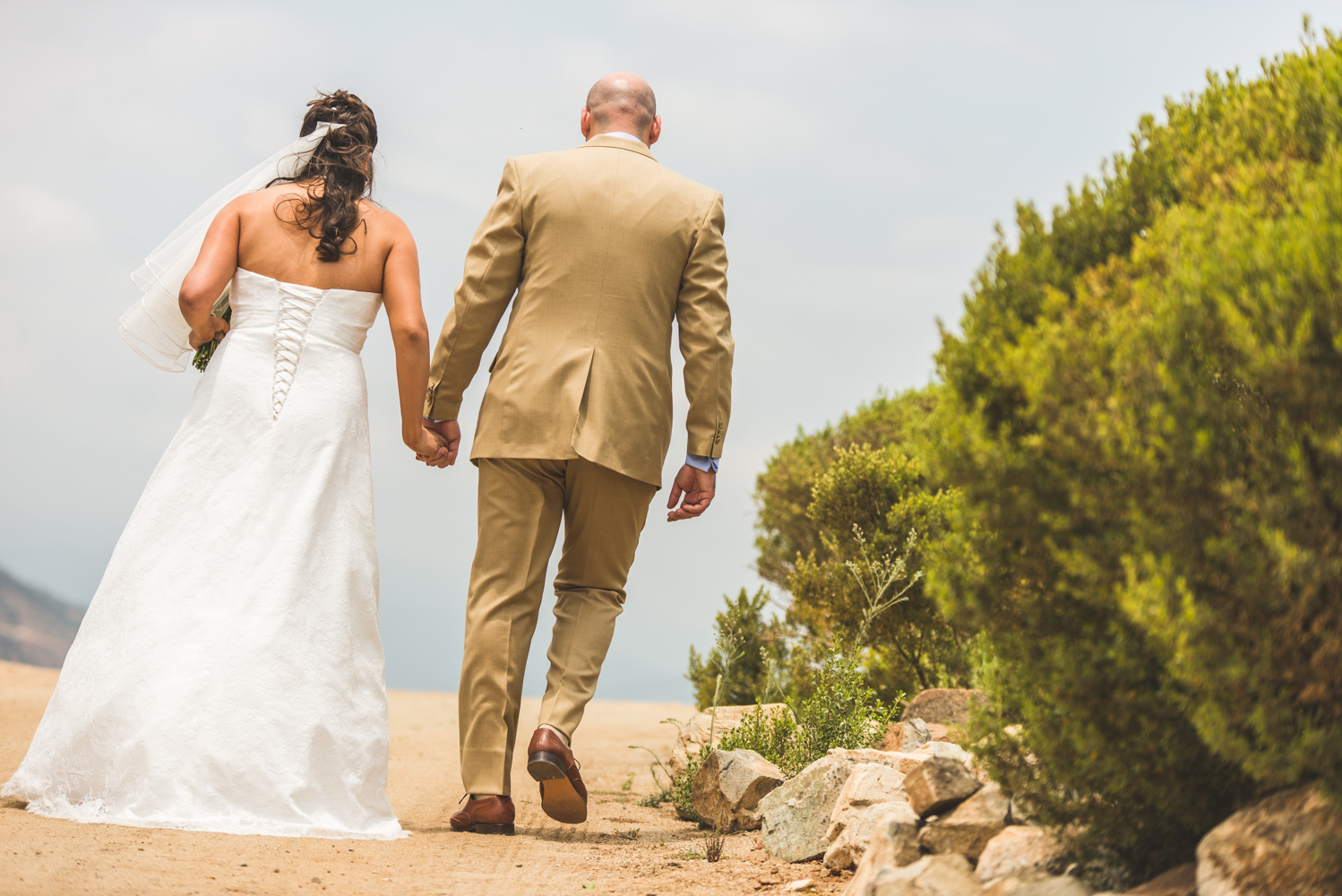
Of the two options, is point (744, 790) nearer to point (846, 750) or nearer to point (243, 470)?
point (846, 750)

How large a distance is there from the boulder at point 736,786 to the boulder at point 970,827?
4.80 feet

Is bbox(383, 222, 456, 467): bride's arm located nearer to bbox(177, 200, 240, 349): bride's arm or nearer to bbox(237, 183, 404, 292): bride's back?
bbox(237, 183, 404, 292): bride's back

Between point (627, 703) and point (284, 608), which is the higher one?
point (284, 608)

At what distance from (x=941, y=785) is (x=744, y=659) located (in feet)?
15.2

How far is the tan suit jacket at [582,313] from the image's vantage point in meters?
4.00

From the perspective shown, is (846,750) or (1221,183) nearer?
(1221,183)

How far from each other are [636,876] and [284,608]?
172cm

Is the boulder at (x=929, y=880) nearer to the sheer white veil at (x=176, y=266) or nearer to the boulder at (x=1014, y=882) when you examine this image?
the boulder at (x=1014, y=882)

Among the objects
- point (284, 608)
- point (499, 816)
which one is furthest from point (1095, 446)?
point (284, 608)

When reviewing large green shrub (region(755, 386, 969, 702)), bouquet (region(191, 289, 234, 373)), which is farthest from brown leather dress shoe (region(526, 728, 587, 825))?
large green shrub (region(755, 386, 969, 702))

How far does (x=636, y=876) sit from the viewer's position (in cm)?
323

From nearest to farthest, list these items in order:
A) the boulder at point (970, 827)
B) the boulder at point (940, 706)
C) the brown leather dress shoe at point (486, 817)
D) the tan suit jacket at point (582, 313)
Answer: the boulder at point (970, 827)
the brown leather dress shoe at point (486, 817)
the tan suit jacket at point (582, 313)
the boulder at point (940, 706)

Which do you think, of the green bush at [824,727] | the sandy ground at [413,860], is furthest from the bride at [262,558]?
the green bush at [824,727]

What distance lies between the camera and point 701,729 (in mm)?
5449
